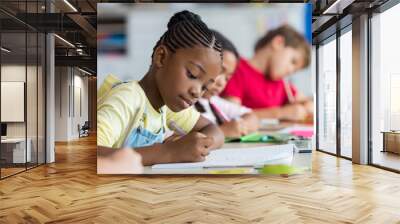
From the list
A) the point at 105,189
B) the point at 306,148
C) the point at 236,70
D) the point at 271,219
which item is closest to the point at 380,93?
the point at 306,148

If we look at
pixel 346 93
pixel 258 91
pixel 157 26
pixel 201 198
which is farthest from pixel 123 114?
pixel 346 93

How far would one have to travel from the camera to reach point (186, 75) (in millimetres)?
6129

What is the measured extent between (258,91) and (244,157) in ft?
3.52

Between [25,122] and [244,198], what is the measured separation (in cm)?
433

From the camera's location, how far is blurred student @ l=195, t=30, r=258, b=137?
20.7 ft

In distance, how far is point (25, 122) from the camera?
714cm

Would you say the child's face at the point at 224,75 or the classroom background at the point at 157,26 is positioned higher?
the classroom background at the point at 157,26

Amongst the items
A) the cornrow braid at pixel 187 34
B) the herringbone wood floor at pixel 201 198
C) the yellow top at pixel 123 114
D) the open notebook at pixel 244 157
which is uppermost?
the cornrow braid at pixel 187 34

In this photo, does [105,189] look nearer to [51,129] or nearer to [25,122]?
[25,122]

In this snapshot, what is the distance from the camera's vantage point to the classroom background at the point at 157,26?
20.8 feet

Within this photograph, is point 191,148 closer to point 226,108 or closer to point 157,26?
point 226,108

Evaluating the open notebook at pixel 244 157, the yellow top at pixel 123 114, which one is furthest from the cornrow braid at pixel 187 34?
the open notebook at pixel 244 157

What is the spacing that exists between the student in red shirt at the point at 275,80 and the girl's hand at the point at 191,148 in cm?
80

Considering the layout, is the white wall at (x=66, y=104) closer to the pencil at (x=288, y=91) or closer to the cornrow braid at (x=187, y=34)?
the cornrow braid at (x=187, y=34)
